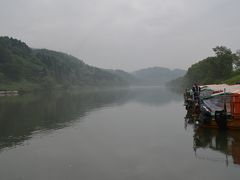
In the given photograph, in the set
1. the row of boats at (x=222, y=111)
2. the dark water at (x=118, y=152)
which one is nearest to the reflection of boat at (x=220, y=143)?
the dark water at (x=118, y=152)

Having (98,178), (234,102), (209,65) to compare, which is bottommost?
(98,178)

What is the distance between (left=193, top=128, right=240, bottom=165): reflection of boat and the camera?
2464cm

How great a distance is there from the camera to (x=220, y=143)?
29.0m

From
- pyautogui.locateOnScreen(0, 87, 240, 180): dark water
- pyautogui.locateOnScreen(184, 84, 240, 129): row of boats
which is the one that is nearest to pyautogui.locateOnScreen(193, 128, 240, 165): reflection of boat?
pyautogui.locateOnScreen(0, 87, 240, 180): dark water

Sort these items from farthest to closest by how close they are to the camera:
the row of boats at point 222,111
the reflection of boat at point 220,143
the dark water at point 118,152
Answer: the row of boats at point 222,111 → the reflection of boat at point 220,143 → the dark water at point 118,152

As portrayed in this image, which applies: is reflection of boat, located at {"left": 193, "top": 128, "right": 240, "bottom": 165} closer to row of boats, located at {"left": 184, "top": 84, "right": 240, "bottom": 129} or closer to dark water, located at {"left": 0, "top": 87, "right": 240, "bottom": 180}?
dark water, located at {"left": 0, "top": 87, "right": 240, "bottom": 180}

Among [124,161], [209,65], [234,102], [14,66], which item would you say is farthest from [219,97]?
[14,66]

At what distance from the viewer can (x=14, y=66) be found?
168500 millimetres

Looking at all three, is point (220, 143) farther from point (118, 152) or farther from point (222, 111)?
point (118, 152)

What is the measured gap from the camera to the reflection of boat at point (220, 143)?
24.6m

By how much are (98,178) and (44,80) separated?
163415 millimetres

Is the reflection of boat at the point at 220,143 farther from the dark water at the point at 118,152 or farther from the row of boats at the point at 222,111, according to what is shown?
the row of boats at the point at 222,111

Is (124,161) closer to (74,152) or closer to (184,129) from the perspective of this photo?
(74,152)

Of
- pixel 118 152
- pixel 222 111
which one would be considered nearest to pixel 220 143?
pixel 222 111
